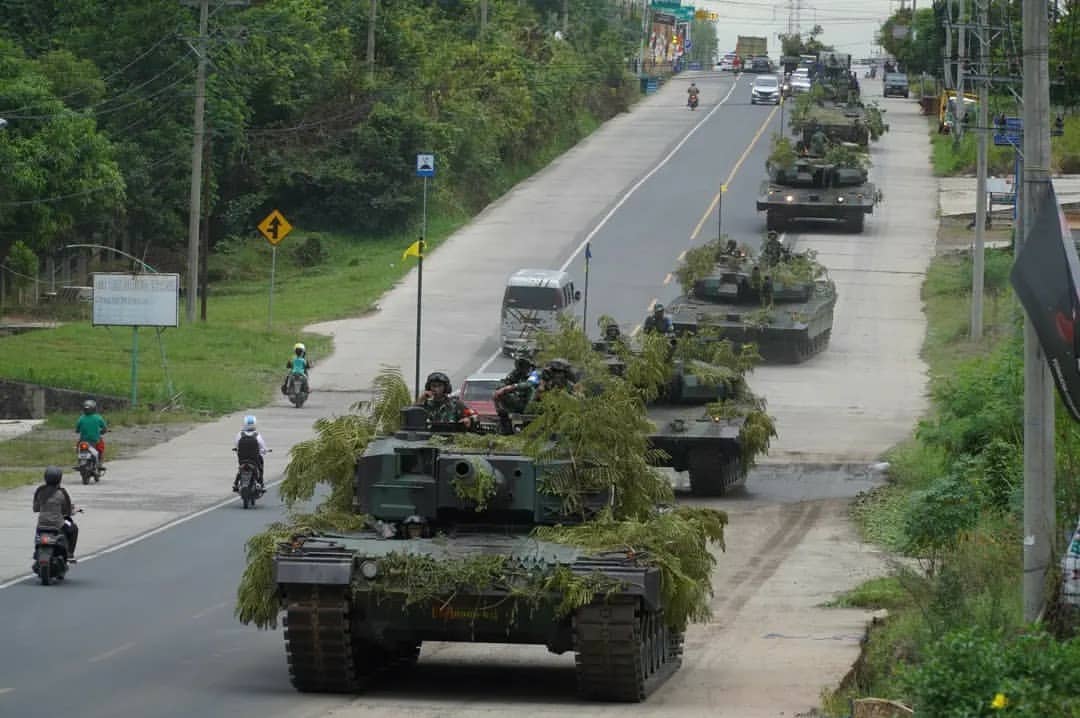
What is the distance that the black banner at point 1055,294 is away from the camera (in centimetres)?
1266

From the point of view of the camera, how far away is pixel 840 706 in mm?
14367

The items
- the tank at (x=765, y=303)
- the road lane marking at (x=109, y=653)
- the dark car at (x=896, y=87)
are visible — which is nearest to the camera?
the road lane marking at (x=109, y=653)

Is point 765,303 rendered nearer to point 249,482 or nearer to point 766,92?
point 249,482

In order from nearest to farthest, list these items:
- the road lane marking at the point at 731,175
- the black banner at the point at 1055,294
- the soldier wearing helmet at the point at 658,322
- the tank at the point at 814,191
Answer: the black banner at the point at 1055,294, the soldier wearing helmet at the point at 658,322, the tank at the point at 814,191, the road lane marking at the point at 731,175

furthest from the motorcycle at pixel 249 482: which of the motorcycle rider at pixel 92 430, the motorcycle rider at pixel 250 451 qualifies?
the motorcycle rider at pixel 92 430

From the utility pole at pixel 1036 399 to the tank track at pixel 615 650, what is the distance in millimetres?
2710

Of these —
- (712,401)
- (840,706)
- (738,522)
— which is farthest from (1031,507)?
(712,401)

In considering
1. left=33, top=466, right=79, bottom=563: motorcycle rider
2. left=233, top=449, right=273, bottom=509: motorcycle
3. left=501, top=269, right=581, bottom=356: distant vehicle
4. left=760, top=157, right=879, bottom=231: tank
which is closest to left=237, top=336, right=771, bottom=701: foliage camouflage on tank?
left=33, top=466, right=79, bottom=563: motorcycle rider

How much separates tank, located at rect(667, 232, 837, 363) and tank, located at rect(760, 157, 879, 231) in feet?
44.8

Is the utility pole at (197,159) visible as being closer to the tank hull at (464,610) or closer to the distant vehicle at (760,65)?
the tank hull at (464,610)

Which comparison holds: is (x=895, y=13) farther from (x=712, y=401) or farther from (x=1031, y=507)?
(x=1031, y=507)

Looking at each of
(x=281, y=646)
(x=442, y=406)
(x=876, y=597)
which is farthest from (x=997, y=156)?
(x=281, y=646)

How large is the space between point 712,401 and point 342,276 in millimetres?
27992

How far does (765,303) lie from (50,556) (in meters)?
23.0
